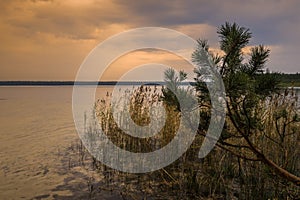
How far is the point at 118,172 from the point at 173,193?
1.33 meters

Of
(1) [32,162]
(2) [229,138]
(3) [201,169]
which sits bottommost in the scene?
(1) [32,162]

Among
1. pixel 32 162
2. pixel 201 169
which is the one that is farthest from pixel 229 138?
pixel 32 162

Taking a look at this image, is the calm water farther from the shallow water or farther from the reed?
the reed

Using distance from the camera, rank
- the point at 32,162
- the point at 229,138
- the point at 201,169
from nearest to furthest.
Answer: the point at 229,138 → the point at 201,169 → the point at 32,162

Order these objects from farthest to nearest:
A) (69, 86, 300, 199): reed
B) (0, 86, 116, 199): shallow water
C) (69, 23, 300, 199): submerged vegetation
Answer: (0, 86, 116, 199): shallow water → (69, 86, 300, 199): reed → (69, 23, 300, 199): submerged vegetation

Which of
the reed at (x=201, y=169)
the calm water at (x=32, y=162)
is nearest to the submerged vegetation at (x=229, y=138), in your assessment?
the reed at (x=201, y=169)

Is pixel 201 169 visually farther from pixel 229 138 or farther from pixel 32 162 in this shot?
pixel 32 162

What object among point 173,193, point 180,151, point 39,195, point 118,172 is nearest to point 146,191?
point 173,193

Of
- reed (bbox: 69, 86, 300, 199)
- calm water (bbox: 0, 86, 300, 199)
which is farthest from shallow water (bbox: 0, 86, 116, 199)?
reed (bbox: 69, 86, 300, 199)

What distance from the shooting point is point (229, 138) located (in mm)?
2818

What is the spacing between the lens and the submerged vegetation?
6.25ft

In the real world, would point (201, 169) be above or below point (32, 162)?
above

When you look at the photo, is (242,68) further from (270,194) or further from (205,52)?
(270,194)

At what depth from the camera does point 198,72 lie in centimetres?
193
